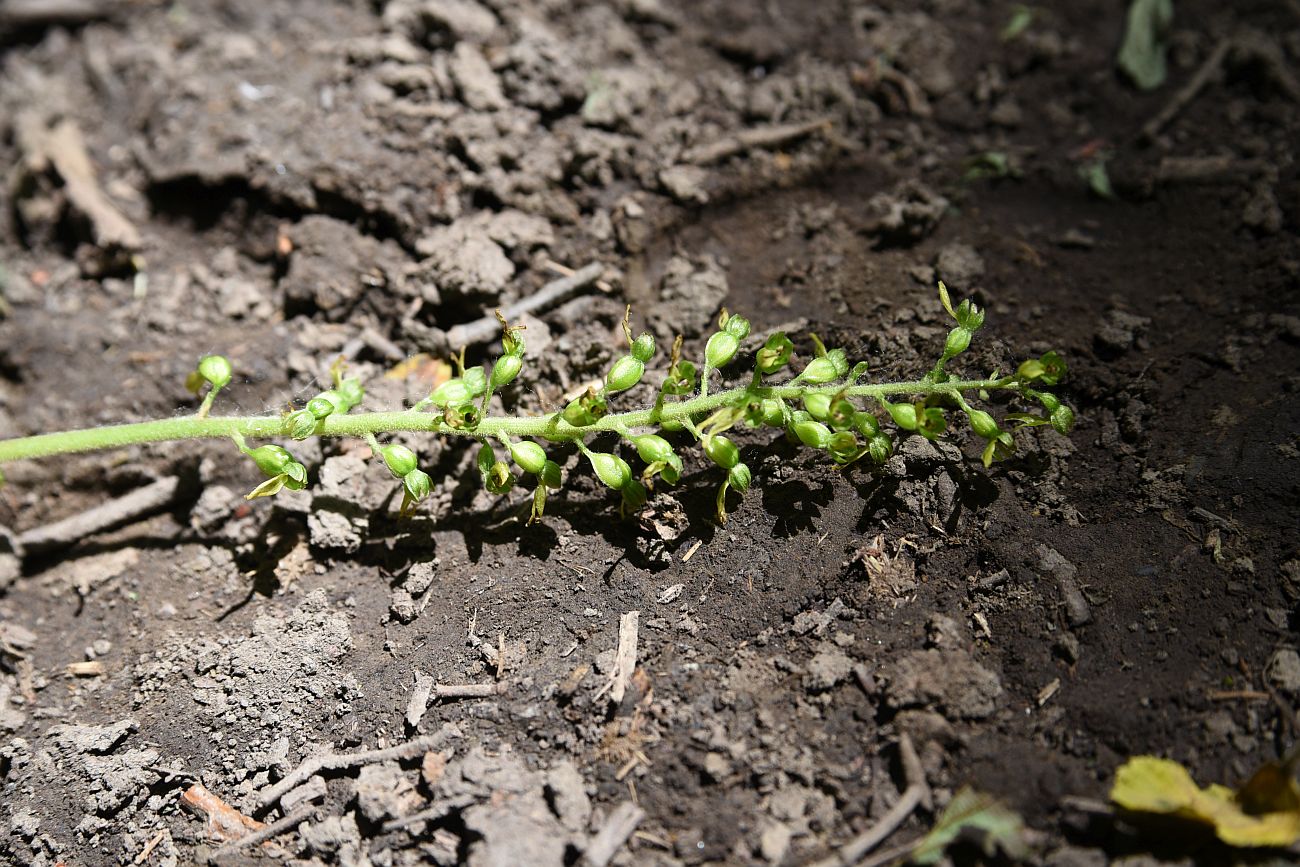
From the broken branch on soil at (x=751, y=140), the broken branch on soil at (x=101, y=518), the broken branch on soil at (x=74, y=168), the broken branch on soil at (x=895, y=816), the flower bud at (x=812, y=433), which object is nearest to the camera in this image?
the broken branch on soil at (x=895, y=816)

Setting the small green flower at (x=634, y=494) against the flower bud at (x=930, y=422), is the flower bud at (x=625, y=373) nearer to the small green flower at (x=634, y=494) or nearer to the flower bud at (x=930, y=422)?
the small green flower at (x=634, y=494)

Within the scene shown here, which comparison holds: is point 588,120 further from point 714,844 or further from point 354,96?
point 714,844

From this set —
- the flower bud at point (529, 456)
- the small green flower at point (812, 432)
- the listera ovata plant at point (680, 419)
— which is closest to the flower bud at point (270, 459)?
the listera ovata plant at point (680, 419)

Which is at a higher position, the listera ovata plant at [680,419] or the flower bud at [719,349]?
the flower bud at [719,349]

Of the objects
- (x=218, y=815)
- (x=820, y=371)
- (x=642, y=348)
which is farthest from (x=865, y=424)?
(x=218, y=815)

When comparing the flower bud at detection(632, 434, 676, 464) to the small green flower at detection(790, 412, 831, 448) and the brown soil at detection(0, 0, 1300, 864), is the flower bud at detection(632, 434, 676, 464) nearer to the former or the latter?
the brown soil at detection(0, 0, 1300, 864)

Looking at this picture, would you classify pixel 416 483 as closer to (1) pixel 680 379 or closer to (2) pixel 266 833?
(1) pixel 680 379
